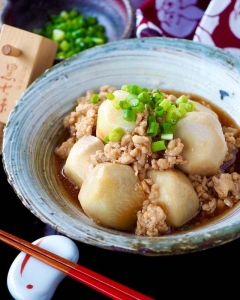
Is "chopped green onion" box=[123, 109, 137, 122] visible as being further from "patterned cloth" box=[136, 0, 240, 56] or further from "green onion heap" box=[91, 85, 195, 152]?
"patterned cloth" box=[136, 0, 240, 56]

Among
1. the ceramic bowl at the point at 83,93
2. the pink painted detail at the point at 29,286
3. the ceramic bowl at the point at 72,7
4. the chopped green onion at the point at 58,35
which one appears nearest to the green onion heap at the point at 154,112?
the ceramic bowl at the point at 83,93

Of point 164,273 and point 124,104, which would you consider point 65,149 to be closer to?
point 124,104

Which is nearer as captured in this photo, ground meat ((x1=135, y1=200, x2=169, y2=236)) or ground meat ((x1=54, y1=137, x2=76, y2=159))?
ground meat ((x1=135, y1=200, x2=169, y2=236))

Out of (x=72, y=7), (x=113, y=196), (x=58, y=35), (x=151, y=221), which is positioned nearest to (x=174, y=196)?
(x=151, y=221)

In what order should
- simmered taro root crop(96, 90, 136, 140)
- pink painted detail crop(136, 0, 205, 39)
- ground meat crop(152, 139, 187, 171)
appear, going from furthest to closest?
pink painted detail crop(136, 0, 205, 39) → simmered taro root crop(96, 90, 136, 140) → ground meat crop(152, 139, 187, 171)

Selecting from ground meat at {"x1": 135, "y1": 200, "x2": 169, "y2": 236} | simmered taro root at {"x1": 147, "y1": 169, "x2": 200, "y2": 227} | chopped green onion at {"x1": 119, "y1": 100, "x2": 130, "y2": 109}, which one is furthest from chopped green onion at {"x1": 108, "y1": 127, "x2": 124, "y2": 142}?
ground meat at {"x1": 135, "y1": 200, "x2": 169, "y2": 236}

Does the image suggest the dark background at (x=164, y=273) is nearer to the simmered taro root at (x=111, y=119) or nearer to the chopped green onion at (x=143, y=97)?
the simmered taro root at (x=111, y=119)

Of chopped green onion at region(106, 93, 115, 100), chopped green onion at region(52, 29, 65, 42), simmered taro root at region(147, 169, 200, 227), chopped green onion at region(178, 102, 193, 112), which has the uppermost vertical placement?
chopped green onion at region(178, 102, 193, 112)

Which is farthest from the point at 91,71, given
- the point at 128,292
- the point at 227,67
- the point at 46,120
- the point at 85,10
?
the point at 85,10
